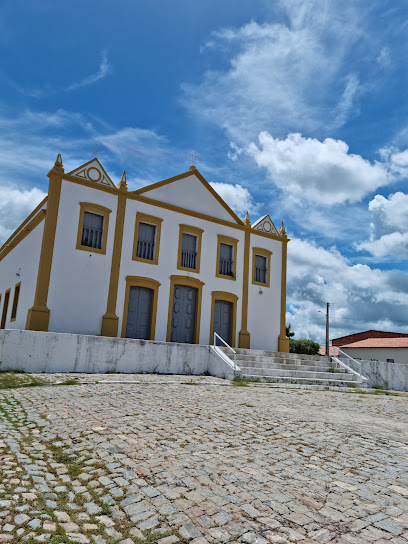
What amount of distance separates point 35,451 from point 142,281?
12224mm

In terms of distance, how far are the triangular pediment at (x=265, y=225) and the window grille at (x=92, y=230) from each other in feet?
25.8

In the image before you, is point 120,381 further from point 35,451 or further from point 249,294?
point 249,294

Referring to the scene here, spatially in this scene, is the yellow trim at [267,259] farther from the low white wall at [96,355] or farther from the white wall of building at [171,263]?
the low white wall at [96,355]

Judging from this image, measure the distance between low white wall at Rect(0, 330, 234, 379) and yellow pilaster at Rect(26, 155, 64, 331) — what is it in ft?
8.99

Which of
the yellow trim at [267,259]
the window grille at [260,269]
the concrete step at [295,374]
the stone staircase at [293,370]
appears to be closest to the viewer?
the stone staircase at [293,370]

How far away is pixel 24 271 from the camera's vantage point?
18.2 m

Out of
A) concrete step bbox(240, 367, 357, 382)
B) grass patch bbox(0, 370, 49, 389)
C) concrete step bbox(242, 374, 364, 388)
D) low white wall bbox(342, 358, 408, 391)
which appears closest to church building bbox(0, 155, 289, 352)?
grass patch bbox(0, 370, 49, 389)

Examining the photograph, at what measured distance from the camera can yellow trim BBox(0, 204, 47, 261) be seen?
58.0 feet

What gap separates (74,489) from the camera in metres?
3.77

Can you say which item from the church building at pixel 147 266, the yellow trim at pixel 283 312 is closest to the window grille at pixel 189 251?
the church building at pixel 147 266

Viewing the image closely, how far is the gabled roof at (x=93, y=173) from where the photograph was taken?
16.2m

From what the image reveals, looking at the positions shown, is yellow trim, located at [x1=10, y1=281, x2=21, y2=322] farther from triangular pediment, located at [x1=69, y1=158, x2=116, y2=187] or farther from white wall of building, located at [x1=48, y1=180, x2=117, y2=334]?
triangular pediment, located at [x1=69, y1=158, x2=116, y2=187]

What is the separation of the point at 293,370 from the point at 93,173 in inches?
418

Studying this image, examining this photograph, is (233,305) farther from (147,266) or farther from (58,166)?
(58,166)
